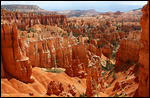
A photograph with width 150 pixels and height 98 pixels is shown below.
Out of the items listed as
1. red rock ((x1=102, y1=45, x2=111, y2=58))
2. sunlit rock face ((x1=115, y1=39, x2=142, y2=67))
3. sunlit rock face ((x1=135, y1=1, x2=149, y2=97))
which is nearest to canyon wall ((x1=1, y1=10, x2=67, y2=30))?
red rock ((x1=102, y1=45, x2=111, y2=58))

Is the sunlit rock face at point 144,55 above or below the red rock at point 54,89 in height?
above

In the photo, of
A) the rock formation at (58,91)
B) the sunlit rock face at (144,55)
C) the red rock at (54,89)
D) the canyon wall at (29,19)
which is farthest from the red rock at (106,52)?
the sunlit rock face at (144,55)

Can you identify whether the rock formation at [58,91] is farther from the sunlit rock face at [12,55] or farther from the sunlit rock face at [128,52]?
the sunlit rock face at [128,52]

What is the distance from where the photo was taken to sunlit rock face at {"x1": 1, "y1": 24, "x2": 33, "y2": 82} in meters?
18.5

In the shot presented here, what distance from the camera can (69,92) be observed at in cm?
1841

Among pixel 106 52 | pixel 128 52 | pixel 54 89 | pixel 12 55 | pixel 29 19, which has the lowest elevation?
pixel 106 52

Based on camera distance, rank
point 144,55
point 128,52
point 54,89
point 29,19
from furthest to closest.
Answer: point 29,19 < point 128,52 < point 54,89 < point 144,55

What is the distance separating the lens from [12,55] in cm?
1891

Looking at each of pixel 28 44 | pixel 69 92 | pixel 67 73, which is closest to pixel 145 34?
pixel 69 92

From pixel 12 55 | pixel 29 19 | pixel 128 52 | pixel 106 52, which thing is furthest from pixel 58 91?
pixel 29 19

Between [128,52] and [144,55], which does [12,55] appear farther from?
[128,52]

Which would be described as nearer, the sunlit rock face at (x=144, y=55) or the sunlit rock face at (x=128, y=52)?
the sunlit rock face at (x=144, y=55)

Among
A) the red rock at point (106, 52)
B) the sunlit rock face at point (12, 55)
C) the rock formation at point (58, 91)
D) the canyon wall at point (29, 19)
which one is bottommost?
the red rock at point (106, 52)

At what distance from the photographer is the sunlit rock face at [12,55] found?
18484 mm
